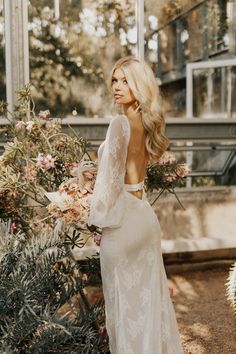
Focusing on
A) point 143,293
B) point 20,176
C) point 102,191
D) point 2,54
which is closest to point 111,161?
point 102,191

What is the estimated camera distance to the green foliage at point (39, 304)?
3.03 meters

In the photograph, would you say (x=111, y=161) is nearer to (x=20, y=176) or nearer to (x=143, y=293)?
(x=143, y=293)

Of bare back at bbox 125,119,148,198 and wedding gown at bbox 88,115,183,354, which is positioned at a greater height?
bare back at bbox 125,119,148,198

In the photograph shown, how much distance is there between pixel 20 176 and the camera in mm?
4117

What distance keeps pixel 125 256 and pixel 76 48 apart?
388 centimetres

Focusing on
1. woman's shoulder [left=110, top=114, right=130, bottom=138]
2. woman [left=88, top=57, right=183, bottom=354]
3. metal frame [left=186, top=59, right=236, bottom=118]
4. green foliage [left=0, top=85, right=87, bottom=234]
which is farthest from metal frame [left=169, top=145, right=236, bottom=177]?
woman's shoulder [left=110, top=114, right=130, bottom=138]

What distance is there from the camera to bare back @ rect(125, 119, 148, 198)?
3111 mm

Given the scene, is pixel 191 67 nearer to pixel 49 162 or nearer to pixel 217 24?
pixel 217 24

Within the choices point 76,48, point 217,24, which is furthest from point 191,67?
point 76,48

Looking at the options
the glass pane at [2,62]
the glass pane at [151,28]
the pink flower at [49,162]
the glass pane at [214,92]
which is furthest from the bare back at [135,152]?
the glass pane at [214,92]

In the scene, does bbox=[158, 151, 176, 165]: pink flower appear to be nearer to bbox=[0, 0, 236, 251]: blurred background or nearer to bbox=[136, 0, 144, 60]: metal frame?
bbox=[0, 0, 236, 251]: blurred background

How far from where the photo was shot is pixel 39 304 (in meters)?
3.29

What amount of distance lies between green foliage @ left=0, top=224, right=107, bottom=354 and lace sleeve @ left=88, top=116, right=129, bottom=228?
1.55 ft

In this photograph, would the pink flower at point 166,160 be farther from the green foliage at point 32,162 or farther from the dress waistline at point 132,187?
the dress waistline at point 132,187
